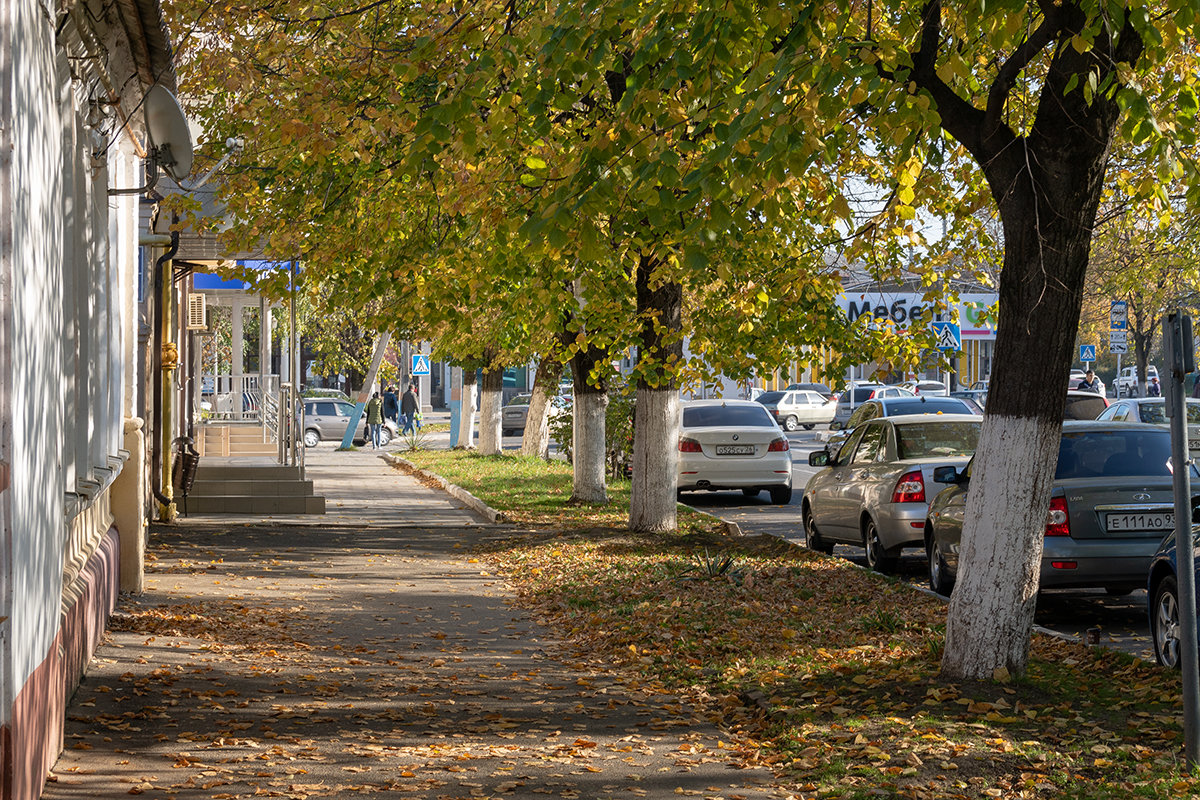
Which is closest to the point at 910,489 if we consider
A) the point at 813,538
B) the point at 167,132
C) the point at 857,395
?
the point at 813,538

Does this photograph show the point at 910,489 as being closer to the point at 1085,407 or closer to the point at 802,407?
the point at 1085,407

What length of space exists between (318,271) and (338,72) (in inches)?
72.0

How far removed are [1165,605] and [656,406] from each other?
7.69 metres

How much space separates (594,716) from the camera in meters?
7.25

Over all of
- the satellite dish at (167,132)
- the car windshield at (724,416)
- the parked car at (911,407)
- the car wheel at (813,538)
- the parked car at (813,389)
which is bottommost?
the car wheel at (813,538)

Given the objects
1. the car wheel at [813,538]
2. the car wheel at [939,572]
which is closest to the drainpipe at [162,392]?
the car wheel at [813,538]

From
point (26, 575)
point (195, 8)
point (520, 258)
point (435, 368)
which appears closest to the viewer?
point (26, 575)

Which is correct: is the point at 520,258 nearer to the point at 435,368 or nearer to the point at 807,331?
the point at 807,331

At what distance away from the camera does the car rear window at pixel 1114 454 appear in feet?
33.9

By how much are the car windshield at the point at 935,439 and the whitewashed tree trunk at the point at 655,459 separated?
8.49 feet

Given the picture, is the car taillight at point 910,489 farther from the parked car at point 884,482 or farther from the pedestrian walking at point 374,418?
the pedestrian walking at point 374,418

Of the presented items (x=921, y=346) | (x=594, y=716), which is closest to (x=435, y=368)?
(x=921, y=346)

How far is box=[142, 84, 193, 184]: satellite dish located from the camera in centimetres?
846

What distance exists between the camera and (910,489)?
12984 mm
